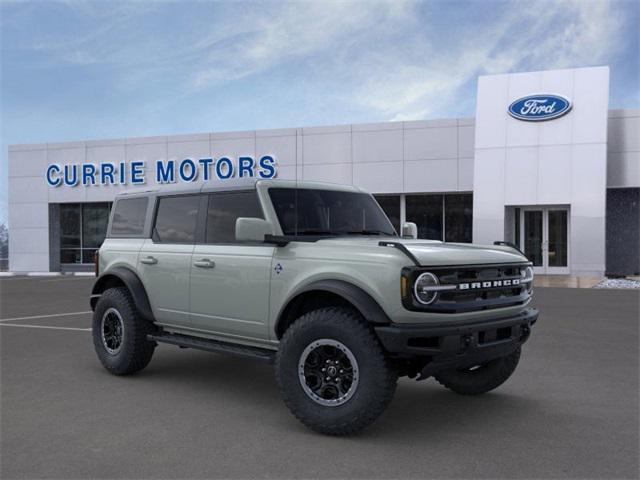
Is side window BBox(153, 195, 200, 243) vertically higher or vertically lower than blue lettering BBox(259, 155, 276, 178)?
lower

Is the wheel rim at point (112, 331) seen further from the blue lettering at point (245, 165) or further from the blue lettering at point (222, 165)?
the blue lettering at point (222, 165)

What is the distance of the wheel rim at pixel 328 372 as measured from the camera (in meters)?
4.57

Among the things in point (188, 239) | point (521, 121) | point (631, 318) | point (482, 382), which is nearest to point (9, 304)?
point (188, 239)

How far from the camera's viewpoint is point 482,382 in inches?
227

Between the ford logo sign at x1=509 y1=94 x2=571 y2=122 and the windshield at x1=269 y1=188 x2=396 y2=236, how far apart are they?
1800 cm

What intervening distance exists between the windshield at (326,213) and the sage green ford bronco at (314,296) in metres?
0.01

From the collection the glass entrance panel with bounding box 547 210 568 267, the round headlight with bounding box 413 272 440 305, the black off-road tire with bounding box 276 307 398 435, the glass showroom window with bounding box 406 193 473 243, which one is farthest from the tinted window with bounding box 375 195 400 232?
the round headlight with bounding box 413 272 440 305

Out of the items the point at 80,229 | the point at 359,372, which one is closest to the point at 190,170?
the point at 80,229

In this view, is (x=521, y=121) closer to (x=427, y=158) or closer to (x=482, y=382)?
(x=427, y=158)

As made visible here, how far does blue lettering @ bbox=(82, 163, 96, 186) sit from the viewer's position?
95.2 ft

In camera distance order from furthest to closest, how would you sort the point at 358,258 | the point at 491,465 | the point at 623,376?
the point at 623,376 < the point at 358,258 < the point at 491,465

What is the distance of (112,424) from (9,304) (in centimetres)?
1136

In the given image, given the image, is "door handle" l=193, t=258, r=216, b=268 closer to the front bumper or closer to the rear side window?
the rear side window

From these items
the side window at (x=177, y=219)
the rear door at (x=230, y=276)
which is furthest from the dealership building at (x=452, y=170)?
the rear door at (x=230, y=276)
